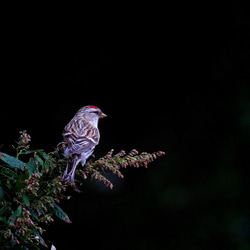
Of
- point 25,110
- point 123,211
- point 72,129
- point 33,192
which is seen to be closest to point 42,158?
point 33,192

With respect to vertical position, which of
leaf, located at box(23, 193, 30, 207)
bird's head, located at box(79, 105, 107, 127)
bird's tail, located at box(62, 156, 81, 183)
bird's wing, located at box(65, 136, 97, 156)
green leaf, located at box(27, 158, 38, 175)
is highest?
green leaf, located at box(27, 158, 38, 175)

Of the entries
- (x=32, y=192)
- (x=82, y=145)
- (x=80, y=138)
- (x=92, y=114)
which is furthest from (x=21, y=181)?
(x=92, y=114)

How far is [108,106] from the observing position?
3305mm

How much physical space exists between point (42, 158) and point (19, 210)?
7.7 inches

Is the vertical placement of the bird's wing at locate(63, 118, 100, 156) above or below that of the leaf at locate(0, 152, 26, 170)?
below

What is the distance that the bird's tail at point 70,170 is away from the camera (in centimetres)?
91

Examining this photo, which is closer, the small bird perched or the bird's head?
the small bird perched

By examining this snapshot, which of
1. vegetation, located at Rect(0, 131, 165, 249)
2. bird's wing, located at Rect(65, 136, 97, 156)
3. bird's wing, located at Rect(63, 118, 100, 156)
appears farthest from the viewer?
bird's wing, located at Rect(63, 118, 100, 156)

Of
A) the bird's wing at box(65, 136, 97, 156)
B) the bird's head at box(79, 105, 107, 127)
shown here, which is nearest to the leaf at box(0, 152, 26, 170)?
the bird's wing at box(65, 136, 97, 156)

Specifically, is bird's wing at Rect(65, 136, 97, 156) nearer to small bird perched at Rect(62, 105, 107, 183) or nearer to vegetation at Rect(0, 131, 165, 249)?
small bird perched at Rect(62, 105, 107, 183)

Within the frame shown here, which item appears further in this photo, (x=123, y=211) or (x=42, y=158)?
(x=123, y=211)

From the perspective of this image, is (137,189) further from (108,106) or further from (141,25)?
(141,25)

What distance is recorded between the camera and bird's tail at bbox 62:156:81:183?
91cm

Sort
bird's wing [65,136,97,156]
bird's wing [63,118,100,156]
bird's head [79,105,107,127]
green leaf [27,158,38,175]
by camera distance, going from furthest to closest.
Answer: bird's head [79,105,107,127]
bird's wing [63,118,100,156]
bird's wing [65,136,97,156]
green leaf [27,158,38,175]
